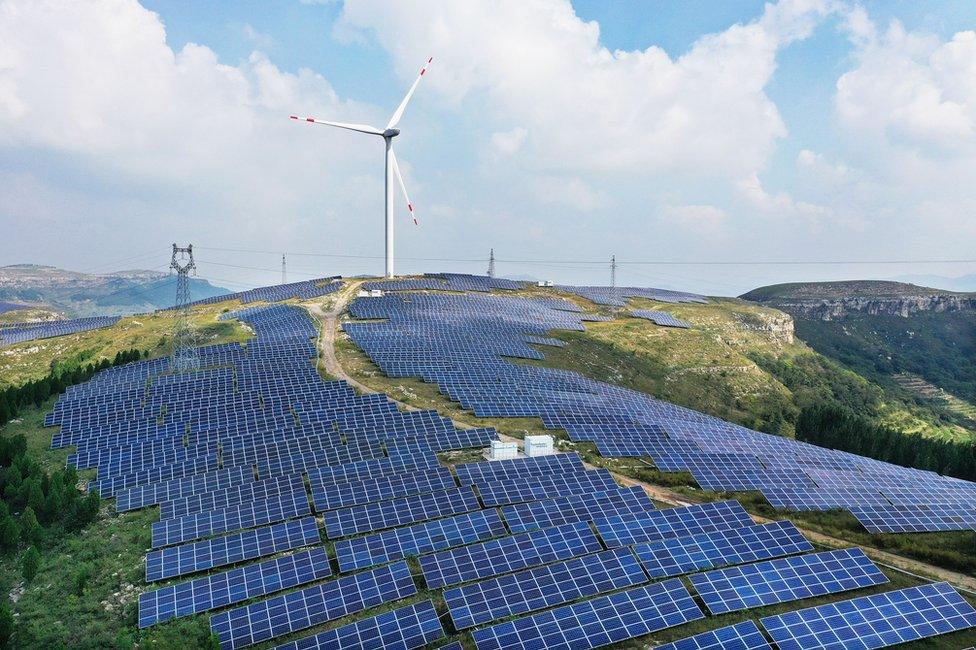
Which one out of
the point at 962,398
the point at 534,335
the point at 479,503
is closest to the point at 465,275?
the point at 534,335

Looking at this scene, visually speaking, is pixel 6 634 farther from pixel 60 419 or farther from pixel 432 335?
pixel 432 335

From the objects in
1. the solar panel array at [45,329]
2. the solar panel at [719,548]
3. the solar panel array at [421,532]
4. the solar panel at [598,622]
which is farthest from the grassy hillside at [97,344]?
the solar panel at [719,548]

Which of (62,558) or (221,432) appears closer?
(62,558)

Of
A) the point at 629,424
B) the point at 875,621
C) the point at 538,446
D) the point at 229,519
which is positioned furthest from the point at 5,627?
the point at 629,424

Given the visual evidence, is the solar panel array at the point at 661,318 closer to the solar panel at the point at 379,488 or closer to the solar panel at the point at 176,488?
the solar panel at the point at 379,488

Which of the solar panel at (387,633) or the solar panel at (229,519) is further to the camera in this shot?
the solar panel at (229,519)

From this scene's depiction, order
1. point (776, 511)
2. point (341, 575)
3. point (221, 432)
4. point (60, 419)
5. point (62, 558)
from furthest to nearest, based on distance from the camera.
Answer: point (60, 419) < point (221, 432) < point (776, 511) < point (62, 558) < point (341, 575)

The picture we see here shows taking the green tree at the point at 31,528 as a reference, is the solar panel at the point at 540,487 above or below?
above

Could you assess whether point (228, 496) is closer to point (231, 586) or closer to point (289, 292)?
point (231, 586)
